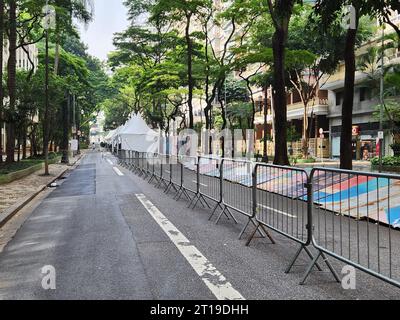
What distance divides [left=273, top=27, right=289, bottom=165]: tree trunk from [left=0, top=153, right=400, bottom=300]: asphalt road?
9046 millimetres

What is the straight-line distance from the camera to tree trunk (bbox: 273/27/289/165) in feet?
61.5

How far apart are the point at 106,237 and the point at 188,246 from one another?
1608 mm

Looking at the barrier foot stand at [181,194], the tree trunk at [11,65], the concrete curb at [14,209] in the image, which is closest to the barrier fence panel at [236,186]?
the barrier foot stand at [181,194]

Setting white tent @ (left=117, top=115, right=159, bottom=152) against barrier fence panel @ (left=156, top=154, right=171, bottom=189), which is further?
white tent @ (left=117, top=115, right=159, bottom=152)

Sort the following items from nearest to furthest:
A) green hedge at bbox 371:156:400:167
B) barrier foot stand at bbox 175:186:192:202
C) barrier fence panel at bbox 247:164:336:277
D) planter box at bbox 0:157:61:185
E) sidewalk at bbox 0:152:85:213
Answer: barrier fence panel at bbox 247:164:336:277, sidewalk at bbox 0:152:85:213, barrier foot stand at bbox 175:186:192:202, planter box at bbox 0:157:61:185, green hedge at bbox 371:156:400:167

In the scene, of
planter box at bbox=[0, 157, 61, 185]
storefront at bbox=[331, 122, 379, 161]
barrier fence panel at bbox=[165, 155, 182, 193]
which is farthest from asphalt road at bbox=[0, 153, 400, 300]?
storefront at bbox=[331, 122, 379, 161]

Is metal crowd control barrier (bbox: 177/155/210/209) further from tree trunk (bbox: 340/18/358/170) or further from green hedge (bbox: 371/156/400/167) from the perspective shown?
green hedge (bbox: 371/156/400/167)

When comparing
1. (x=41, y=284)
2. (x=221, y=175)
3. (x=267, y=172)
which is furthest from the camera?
(x=221, y=175)

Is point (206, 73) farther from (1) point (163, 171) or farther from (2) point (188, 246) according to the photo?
(2) point (188, 246)

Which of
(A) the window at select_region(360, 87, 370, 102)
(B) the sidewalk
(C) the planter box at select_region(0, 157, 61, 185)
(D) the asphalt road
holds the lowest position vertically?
(D) the asphalt road

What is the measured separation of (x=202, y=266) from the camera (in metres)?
6.02

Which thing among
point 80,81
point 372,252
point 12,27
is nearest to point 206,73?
point 12,27

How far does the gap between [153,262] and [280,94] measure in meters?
13.7
